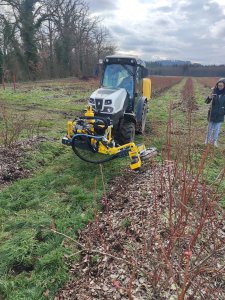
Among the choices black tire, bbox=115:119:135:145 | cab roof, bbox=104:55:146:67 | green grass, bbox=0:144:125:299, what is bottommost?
green grass, bbox=0:144:125:299

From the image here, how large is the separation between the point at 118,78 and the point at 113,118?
1652mm

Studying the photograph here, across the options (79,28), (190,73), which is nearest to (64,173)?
(79,28)

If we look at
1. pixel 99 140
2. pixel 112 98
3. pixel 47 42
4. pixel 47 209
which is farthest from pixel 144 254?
pixel 47 42

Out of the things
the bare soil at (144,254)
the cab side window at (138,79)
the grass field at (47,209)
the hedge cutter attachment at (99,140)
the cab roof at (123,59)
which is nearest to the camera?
the bare soil at (144,254)

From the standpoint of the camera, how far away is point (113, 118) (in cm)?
619

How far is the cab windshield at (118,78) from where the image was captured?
7.23m

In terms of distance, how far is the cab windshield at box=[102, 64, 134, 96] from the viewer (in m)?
7.23

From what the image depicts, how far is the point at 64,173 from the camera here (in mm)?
5914

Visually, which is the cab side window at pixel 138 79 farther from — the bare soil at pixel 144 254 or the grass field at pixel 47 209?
the bare soil at pixel 144 254

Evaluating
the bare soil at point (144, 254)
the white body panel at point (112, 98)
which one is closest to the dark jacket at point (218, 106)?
the white body panel at point (112, 98)

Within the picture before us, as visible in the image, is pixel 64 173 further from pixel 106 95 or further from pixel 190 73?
pixel 190 73

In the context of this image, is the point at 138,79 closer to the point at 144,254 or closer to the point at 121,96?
the point at 121,96

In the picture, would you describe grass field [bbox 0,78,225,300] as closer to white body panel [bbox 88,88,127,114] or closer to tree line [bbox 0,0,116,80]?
white body panel [bbox 88,88,127,114]

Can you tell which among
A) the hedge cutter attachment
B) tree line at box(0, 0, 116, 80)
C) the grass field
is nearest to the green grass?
the grass field
